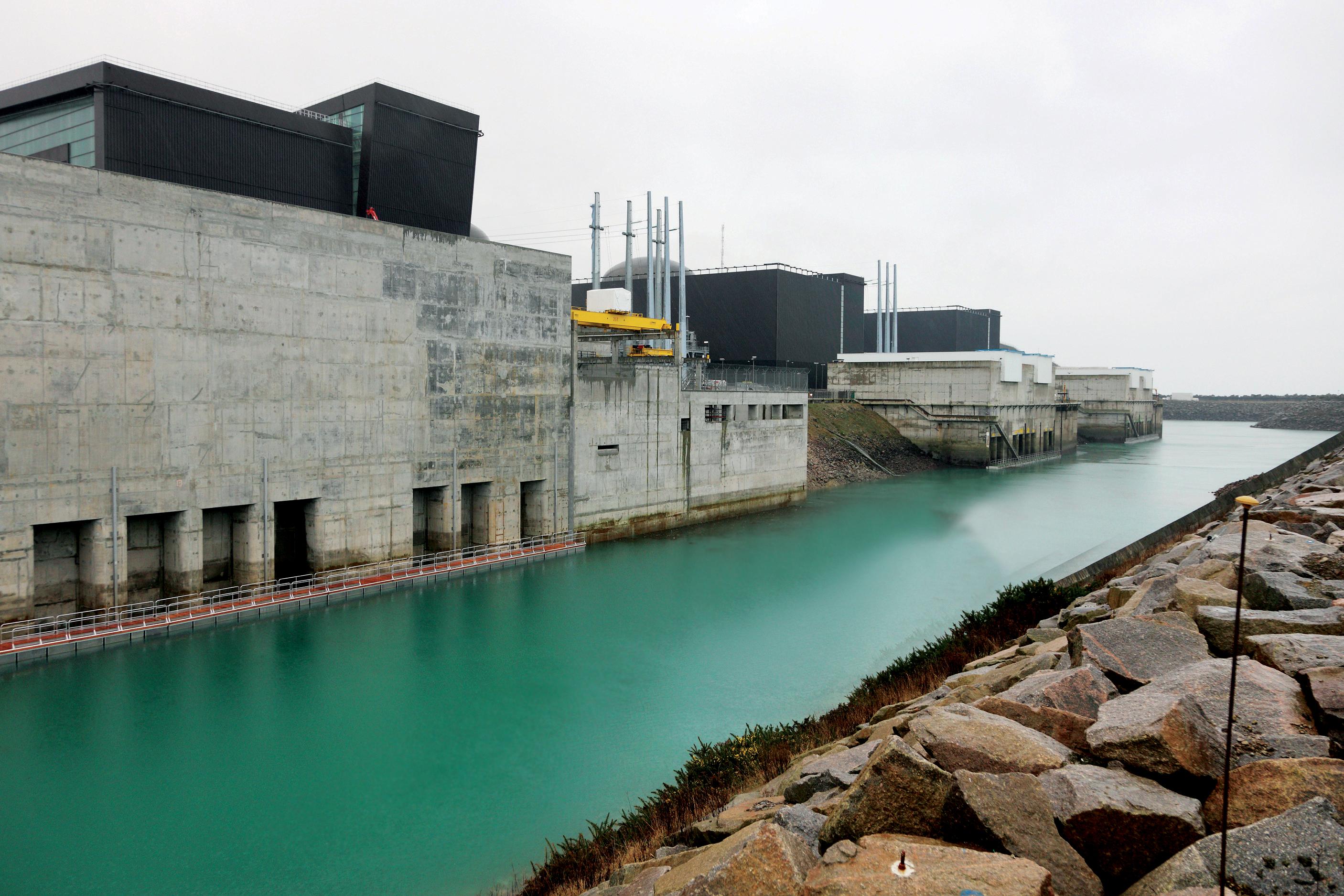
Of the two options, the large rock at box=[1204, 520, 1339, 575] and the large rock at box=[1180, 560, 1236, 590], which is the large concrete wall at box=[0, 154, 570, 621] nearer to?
the large rock at box=[1180, 560, 1236, 590]

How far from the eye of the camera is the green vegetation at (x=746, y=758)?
10.4 m

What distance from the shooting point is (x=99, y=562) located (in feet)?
70.2

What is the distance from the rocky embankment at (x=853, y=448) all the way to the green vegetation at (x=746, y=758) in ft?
124

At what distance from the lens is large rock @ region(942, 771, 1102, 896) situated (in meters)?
5.16

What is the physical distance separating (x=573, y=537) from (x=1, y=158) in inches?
812

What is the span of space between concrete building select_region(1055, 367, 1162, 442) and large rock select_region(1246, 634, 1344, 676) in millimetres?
106282

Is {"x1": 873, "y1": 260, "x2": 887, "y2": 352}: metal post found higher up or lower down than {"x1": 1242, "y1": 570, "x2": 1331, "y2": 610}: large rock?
higher up

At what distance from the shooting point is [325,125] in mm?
34000

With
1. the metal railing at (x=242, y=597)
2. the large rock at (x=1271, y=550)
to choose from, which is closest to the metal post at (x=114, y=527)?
the metal railing at (x=242, y=597)

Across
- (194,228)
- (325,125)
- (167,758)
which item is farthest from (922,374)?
(167,758)

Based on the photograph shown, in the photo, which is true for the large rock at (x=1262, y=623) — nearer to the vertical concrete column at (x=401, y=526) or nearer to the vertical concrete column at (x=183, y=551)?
the vertical concrete column at (x=183, y=551)

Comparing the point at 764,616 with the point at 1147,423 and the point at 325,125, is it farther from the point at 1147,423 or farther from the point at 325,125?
the point at 1147,423

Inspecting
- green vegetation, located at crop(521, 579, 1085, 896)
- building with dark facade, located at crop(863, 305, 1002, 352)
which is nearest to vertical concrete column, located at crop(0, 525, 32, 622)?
green vegetation, located at crop(521, 579, 1085, 896)

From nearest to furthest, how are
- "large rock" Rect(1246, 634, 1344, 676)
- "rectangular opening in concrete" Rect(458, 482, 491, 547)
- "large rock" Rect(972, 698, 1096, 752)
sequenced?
"large rock" Rect(972, 698, 1096, 752) < "large rock" Rect(1246, 634, 1344, 676) < "rectangular opening in concrete" Rect(458, 482, 491, 547)
